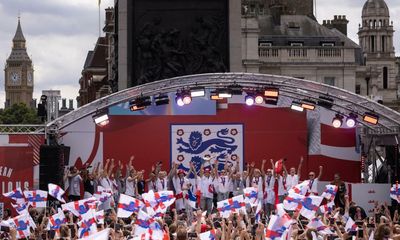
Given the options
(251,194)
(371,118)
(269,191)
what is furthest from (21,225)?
(371,118)

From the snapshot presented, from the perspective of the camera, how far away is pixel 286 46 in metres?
105

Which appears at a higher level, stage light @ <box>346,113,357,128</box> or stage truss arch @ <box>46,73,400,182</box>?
stage truss arch @ <box>46,73,400,182</box>

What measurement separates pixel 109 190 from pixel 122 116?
5.07 meters

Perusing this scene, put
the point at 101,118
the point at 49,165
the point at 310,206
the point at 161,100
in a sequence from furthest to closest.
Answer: the point at 161,100
the point at 101,118
the point at 49,165
the point at 310,206

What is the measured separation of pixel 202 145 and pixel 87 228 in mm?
18913

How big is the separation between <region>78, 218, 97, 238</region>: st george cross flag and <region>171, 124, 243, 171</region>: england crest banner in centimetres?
1814

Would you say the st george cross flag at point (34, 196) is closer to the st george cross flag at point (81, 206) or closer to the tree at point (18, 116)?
the st george cross flag at point (81, 206)

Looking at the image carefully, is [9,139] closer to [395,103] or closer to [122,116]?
[122,116]

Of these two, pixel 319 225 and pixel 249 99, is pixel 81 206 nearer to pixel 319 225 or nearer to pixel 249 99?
pixel 319 225

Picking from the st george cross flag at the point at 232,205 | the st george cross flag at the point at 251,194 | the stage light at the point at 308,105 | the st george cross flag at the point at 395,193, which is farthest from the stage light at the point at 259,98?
the st george cross flag at the point at 232,205

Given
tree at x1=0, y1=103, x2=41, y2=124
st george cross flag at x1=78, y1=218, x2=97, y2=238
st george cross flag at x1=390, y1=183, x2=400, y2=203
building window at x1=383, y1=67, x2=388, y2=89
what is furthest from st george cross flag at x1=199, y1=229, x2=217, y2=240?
tree at x1=0, y1=103, x2=41, y2=124

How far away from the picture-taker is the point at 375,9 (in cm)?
16612

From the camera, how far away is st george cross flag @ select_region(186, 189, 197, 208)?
143 feet

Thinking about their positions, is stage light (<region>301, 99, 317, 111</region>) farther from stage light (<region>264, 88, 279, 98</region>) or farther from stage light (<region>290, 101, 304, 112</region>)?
stage light (<region>264, 88, 279, 98</region>)
